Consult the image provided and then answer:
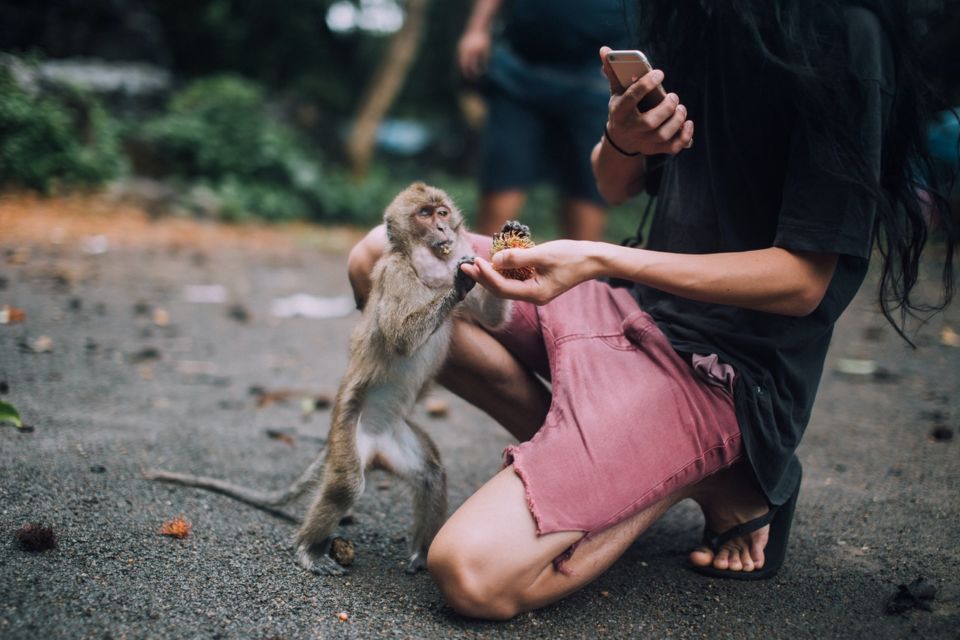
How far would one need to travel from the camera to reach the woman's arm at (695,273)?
6.47 feet

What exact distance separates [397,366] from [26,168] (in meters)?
5.25

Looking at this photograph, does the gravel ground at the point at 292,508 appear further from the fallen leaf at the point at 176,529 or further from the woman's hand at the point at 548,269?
the woman's hand at the point at 548,269

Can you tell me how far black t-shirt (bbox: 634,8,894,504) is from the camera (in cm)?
191

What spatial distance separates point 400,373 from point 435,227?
472mm

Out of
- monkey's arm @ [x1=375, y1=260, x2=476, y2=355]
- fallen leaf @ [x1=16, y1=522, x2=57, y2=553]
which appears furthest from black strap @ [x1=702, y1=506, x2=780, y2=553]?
fallen leaf @ [x1=16, y1=522, x2=57, y2=553]

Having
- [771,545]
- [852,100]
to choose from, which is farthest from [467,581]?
[852,100]

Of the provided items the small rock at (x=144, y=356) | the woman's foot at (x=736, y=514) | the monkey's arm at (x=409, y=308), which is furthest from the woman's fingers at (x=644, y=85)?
the small rock at (x=144, y=356)

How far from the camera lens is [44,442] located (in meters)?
2.84

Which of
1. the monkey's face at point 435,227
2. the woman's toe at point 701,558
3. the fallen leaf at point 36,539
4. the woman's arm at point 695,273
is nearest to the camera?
the woman's arm at point 695,273

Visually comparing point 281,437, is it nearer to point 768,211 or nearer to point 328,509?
point 328,509

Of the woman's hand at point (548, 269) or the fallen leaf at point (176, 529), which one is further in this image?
the fallen leaf at point (176, 529)

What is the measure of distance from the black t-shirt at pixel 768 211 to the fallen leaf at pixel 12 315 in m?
3.61

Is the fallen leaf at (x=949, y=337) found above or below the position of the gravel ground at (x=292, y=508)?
below

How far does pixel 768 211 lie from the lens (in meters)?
2.18
